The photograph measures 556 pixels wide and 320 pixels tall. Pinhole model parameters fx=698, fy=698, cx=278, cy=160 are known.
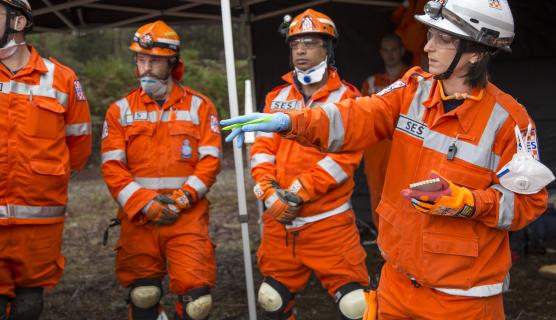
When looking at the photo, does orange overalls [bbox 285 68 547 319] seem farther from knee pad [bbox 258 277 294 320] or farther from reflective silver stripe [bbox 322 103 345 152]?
knee pad [bbox 258 277 294 320]

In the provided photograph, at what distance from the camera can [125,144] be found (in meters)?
4.82

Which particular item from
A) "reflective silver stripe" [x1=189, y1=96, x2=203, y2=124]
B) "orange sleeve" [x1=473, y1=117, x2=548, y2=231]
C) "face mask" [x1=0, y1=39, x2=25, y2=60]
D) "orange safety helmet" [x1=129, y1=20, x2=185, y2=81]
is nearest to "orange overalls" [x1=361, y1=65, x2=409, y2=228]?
"reflective silver stripe" [x1=189, y1=96, x2=203, y2=124]

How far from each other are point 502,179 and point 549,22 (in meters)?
4.52

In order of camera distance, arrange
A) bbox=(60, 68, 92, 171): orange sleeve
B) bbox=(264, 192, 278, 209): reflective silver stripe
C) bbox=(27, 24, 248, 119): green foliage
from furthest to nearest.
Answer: bbox=(27, 24, 248, 119): green foliage, bbox=(60, 68, 92, 171): orange sleeve, bbox=(264, 192, 278, 209): reflective silver stripe

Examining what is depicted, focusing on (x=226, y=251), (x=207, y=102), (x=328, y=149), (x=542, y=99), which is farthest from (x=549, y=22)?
(x=328, y=149)

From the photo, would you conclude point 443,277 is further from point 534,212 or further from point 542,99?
point 542,99

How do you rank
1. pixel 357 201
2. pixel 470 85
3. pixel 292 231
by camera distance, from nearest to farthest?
pixel 470 85 < pixel 292 231 < pixel 357 201

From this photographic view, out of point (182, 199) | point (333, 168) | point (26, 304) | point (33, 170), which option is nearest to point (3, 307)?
point (26, 304)

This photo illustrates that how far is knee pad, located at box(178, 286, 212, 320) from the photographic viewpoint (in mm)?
4500

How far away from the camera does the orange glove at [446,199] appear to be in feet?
8.78

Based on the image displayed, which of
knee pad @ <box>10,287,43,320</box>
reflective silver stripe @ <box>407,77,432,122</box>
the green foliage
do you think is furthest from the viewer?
the green foliage

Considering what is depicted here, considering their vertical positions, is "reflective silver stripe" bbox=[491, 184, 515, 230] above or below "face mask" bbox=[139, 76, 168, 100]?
below

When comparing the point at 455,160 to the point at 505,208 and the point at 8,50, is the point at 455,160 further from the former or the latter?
the point at 8,50

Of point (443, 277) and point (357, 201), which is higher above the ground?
point (443, 277)
